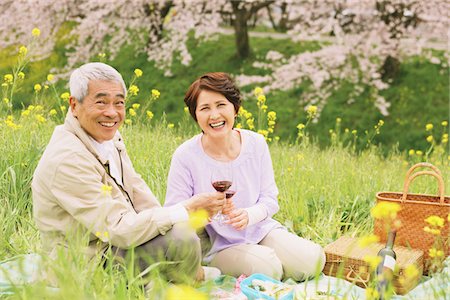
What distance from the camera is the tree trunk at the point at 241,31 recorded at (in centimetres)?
1074

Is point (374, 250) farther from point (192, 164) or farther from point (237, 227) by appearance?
point (192, 164)

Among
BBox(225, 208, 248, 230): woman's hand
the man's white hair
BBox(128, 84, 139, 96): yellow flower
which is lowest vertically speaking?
BBox(225, 208, 248, 230): woman's hand

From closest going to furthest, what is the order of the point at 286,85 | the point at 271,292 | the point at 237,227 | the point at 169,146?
1. the point at 271,292
2. the point at 237,227
3. the point at 169,146
4. the point at 286,85

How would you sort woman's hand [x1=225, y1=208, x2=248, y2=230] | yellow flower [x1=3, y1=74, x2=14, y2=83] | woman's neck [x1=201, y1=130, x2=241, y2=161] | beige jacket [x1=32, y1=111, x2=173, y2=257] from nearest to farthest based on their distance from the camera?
1. beige jacket [x1=32, y1=111, x2=173, y2=257]
2. woman's hand [x1=225, y1=208, x2=248, y2=230]
3. woman's neck [x1=201, y1=130, x2=241, y2=161]
4. yellow flower [x1=3, y1=74, x2=14, y2=83]

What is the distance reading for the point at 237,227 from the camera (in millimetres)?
2783

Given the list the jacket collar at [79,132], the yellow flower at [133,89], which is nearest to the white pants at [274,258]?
the jacket collar at [79,132]

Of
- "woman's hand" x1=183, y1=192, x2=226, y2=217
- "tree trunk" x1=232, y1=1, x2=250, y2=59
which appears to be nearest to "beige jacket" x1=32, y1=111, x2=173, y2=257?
"woman's hand" x1=183, y1=192, x2=226, y2=217

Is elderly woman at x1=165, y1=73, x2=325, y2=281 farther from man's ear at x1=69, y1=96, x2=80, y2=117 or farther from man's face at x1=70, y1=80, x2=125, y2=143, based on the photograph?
man's ear at x1=69, y1=96, x2=80, y2=117

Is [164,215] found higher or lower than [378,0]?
lower

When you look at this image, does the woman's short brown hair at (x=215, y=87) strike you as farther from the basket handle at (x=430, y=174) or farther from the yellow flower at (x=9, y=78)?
the yellow flower at (x=9, y=78)

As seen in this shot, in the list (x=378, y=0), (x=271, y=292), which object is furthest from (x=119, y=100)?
(x=378, y=0)

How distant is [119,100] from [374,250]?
61.9 inches

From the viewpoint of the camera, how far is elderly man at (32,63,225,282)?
7.65 ft

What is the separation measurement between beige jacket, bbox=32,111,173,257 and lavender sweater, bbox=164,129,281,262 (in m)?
0.50
